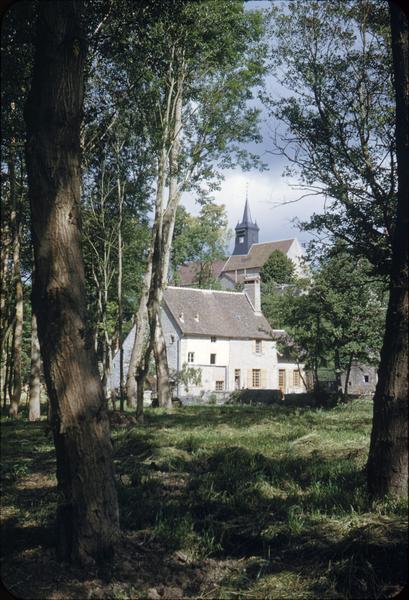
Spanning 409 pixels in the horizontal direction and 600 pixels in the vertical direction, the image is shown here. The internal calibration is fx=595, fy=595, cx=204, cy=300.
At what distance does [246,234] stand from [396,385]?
129 cm

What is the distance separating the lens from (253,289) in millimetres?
4465

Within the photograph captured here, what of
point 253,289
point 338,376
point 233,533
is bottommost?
point 233,533

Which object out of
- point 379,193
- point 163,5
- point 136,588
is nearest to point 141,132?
point 163,5

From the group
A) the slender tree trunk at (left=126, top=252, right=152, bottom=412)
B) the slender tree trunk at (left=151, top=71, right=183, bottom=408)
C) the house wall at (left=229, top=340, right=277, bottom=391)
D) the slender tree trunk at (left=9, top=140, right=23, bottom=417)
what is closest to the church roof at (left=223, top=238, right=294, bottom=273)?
the house wall at (left=229, top=340, right=277, bottom=391)

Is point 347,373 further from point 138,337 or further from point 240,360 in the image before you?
point 240,360

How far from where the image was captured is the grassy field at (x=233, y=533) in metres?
2.81

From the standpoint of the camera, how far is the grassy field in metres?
2.81

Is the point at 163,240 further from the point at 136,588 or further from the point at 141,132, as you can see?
the point at 136,588

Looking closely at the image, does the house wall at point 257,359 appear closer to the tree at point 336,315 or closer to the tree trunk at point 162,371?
the tree at point 336,315

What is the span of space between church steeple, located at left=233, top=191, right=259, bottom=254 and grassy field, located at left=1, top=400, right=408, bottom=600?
158cm

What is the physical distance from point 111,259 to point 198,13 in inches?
95.4

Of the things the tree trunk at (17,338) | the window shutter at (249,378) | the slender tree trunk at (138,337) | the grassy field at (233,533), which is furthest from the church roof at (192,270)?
the tree trunk at (17,338)

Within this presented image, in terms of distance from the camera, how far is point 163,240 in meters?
8.20

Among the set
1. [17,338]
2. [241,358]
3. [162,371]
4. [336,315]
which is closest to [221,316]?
[241,358]
